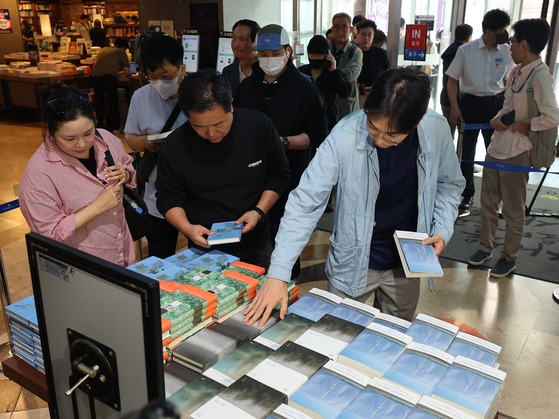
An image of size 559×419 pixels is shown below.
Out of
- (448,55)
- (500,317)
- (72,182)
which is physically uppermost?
(448,55)

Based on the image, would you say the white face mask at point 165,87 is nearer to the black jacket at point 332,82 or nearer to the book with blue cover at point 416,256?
the book with blue cover at point 416,256

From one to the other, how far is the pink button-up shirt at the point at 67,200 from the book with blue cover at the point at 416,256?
1304 mm

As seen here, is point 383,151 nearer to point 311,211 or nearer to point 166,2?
point 311,211

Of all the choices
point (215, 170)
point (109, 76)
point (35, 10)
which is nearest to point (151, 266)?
point (215, 170)

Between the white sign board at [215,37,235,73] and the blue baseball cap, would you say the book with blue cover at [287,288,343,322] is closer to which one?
the blue baseball cap

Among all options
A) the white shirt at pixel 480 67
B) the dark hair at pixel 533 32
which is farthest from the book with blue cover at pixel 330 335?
the white shirt at pixel 480 67

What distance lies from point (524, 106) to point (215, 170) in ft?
8.89

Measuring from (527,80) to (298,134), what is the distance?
1846 mm

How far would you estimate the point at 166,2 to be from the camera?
6648mm

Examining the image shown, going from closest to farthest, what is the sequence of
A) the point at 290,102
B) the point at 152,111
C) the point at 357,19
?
the point at 152,111 < the point at 290,102 < the point at 357,19

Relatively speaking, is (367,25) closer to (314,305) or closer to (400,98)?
(400,98)

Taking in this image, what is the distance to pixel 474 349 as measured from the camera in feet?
5.18

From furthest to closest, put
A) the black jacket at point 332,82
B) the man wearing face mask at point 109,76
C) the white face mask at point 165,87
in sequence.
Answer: the man wearing face mask at point 109,76 → the black jacket at point 332,82 → the white face mask at point 165,87

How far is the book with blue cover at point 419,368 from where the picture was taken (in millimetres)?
1397
